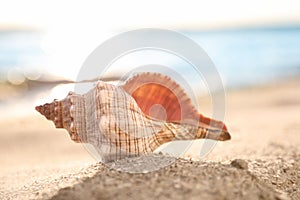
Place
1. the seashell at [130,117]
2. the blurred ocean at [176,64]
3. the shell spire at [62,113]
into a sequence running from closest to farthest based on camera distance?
the seashell at [130,117] < the shell spire at [62,113] < the blurred ocean at [176,64]

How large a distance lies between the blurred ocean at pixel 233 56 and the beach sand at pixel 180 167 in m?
3.89

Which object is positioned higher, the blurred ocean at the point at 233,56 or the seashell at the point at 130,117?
the blurred ocean at the point at 233,56

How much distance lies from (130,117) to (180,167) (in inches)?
16.5

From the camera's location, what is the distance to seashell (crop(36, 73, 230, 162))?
2680mm

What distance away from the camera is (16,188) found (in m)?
3.23

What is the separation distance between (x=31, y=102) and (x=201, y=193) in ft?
21.7

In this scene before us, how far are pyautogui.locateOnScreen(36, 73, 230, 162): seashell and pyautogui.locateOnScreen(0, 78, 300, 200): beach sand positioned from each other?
13 cm

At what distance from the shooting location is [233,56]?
1459 cm

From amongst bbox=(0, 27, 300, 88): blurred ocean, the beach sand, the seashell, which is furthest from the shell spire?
bbox=(0, 27, 300, 88): blurred ocean

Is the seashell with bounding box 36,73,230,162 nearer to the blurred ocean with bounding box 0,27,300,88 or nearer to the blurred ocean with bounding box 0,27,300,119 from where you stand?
the blurred ocean with bounding box 0,27,300,119

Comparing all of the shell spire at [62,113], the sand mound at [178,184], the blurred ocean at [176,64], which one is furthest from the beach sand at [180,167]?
the blurred ocean at [176,64]

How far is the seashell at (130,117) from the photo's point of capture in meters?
2.68

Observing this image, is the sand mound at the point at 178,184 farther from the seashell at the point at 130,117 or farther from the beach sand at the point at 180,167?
the seashell at the point at 130,117

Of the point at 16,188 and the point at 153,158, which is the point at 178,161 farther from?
the point at 16,188
